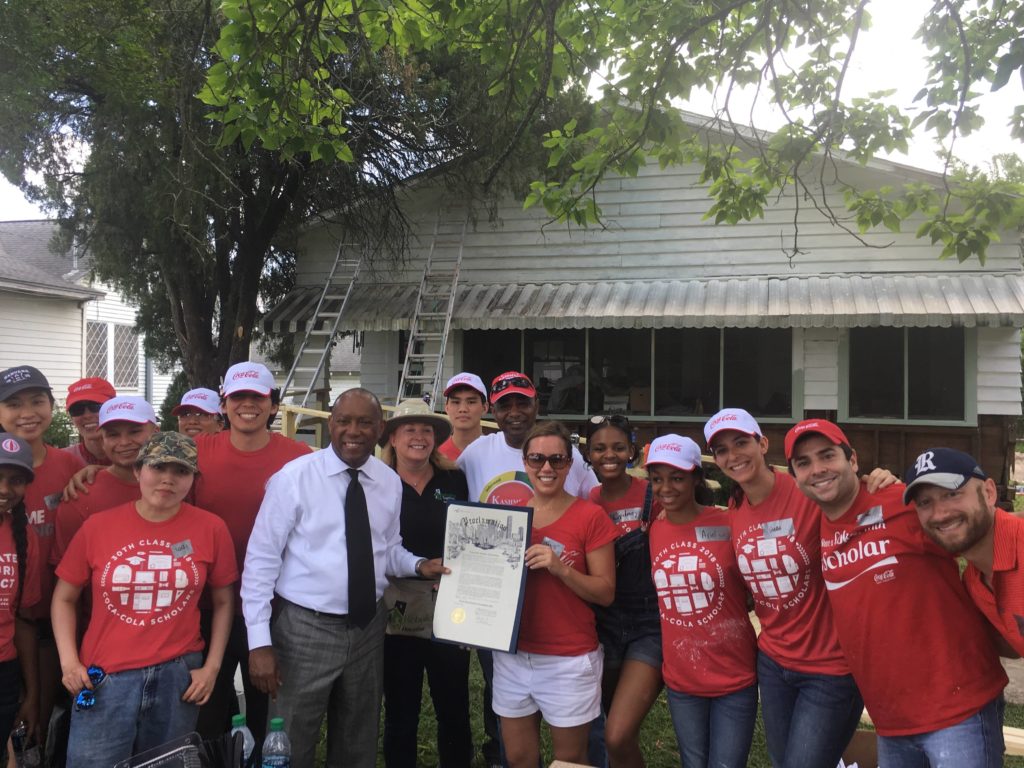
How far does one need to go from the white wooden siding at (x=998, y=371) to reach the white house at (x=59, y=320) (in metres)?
13.5

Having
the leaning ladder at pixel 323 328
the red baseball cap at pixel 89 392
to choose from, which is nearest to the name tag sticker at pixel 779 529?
the red baseball cap at pixel 89 392

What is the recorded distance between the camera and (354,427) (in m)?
2.98

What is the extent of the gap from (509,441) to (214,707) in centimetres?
179

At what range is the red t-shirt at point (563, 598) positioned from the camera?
2934 millimetres

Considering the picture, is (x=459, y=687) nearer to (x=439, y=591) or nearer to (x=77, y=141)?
(x=439, y=591)

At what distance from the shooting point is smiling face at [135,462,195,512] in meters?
2.79

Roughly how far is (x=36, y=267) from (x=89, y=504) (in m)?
16.8

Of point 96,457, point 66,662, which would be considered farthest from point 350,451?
point 96,457

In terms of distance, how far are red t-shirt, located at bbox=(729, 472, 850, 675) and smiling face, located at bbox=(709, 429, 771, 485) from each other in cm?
16

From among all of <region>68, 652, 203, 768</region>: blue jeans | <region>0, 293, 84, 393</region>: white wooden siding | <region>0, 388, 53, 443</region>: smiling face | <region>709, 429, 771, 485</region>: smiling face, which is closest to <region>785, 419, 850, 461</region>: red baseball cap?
<region>709, 429, 771, 485</region>: smiling face

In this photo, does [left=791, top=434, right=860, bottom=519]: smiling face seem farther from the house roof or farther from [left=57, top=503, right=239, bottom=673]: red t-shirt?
the house roof

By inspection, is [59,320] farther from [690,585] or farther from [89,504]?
[690,585]

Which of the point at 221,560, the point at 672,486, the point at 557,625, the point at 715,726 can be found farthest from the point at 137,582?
the point at 715,726

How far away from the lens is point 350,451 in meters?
2.98
